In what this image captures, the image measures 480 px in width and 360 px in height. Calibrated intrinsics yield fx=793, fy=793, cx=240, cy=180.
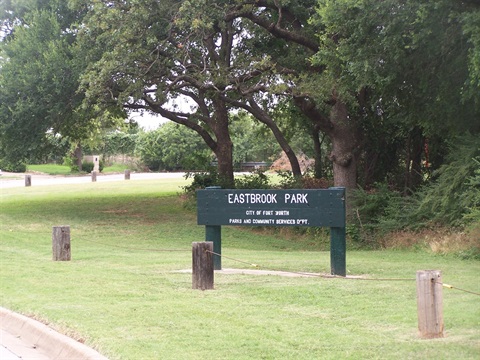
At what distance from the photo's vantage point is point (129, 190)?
4481 cm

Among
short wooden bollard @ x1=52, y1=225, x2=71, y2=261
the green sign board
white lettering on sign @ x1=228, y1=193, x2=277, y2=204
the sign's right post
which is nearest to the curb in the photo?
the green sign board

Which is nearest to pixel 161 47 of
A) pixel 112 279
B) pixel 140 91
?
pixel 140 91

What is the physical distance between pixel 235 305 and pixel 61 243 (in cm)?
750

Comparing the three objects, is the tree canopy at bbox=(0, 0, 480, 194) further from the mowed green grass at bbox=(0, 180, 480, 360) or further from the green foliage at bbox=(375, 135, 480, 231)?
the mowed green grass at bbox=(0, 180, 480, 360)

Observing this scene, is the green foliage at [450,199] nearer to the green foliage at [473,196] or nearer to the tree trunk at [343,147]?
the green foliage at [473,196]

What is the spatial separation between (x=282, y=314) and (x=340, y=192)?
4.07 m

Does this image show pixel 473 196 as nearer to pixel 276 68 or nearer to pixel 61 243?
pixel 276 68

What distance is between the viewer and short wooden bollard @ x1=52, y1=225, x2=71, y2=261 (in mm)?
17375

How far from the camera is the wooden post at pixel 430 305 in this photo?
340 inches

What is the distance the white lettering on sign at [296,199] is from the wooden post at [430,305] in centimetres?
553

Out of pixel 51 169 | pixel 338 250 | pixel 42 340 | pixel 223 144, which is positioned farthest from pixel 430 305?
pixel 51 169

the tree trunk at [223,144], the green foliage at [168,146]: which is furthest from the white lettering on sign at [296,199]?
the green foliage at [168,146]

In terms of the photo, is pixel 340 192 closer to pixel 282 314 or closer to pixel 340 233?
pixel 340 233

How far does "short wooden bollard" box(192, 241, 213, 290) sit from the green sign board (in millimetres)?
2088
